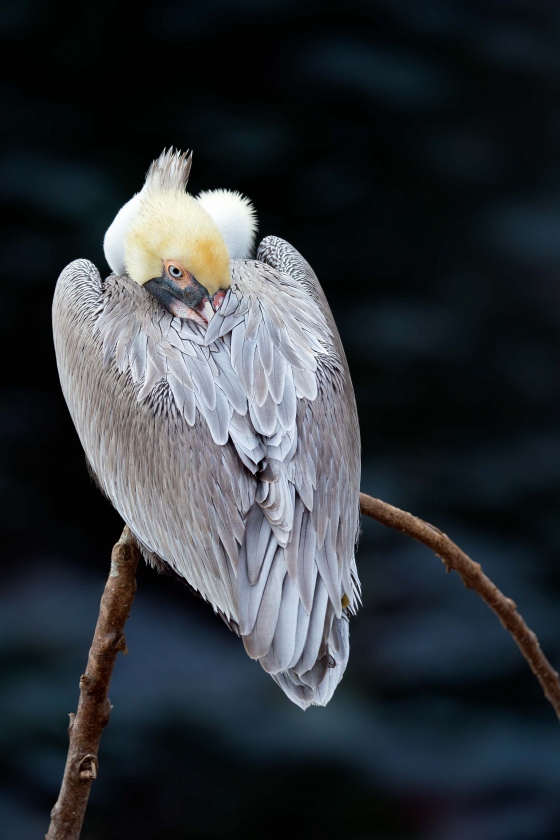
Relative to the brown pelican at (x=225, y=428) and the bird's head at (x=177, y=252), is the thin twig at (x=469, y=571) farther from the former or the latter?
the bird's head at (x=177, y=252)

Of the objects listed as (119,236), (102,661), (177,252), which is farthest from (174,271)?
(102,661)

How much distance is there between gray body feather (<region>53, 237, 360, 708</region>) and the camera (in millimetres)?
1240

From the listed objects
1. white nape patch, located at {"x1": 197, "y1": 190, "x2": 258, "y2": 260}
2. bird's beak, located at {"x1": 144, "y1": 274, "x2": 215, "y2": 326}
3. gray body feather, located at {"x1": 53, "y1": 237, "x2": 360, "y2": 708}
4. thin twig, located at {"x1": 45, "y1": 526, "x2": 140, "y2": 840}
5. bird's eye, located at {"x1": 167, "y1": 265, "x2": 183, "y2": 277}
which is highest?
white nape patch, located at {"x1": 197, "y1": 190, "x2": 258, "y2": 260}

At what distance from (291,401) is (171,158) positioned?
0.53 meters

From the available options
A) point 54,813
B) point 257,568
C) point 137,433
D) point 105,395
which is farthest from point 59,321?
point 54,813

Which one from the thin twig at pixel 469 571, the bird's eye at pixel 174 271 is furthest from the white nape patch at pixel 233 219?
the thin twig at pixel 469 571

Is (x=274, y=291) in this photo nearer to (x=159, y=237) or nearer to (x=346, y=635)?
(x=159, y=237)

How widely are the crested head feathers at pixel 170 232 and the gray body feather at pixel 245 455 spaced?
5 cm

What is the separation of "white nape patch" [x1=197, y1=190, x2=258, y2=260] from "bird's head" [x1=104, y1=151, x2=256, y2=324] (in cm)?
16

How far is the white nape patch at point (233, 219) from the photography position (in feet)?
5.72

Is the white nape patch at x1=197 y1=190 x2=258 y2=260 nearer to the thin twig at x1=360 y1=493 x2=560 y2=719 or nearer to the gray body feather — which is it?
the gray body feather

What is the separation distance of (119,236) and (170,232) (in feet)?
0.79

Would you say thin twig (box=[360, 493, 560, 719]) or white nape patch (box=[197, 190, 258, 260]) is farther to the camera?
white nape patch (box=[197, 190, 258, 260])

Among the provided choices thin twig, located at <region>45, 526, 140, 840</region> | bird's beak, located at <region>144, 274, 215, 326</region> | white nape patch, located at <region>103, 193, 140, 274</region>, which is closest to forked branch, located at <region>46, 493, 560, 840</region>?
thin twig, located at <region>45, 526, 140, 840</region>
